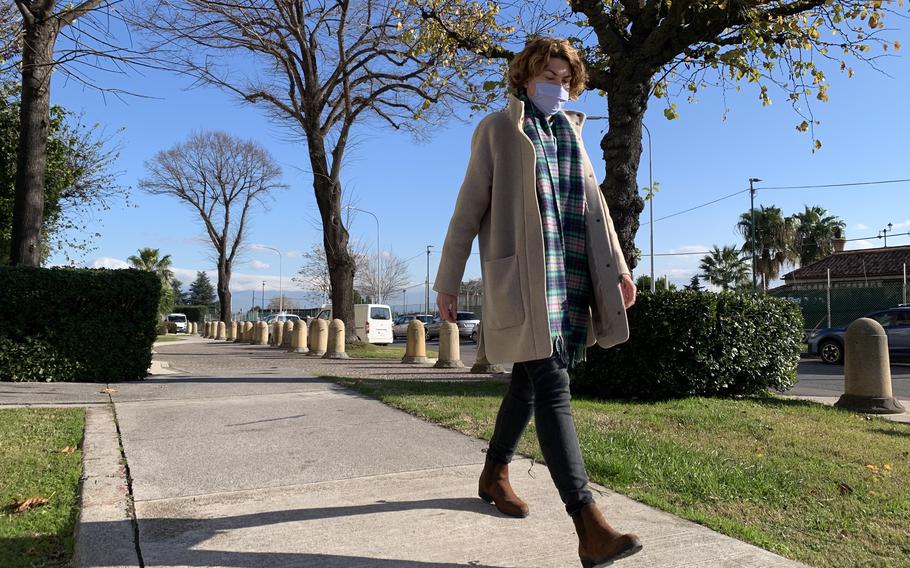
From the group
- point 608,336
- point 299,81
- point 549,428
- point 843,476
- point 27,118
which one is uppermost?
point 299,81

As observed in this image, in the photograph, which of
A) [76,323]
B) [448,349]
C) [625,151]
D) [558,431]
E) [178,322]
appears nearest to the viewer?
[558,431]

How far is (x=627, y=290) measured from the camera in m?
2.82

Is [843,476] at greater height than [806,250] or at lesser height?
lesser

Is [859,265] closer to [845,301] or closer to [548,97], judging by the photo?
[845,301]

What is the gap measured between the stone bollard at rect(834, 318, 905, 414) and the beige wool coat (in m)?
6.51

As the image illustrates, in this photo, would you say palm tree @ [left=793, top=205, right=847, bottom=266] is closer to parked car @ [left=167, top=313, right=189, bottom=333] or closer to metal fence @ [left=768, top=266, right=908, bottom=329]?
metal fence @ [left=768, top=266, right=908, bottom=329]

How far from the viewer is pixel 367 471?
380 cm

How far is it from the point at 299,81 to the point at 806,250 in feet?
131

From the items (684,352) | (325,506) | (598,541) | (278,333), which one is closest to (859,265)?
(278,333)

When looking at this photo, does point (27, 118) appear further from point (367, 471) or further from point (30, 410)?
point (367, 471)

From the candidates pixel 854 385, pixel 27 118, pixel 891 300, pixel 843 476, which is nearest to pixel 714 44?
pixel 854 385

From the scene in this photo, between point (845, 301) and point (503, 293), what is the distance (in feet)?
88.2

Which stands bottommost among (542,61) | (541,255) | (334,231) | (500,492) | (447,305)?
(500,492)

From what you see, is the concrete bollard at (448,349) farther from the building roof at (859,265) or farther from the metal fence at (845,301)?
the building roof at (859,265)
